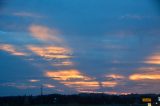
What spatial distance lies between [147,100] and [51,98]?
7571 cm

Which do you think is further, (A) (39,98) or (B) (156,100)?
(A) (39,98)

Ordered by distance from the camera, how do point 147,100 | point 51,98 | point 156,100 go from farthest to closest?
point 51,98 → point 156,100 → point 147,100

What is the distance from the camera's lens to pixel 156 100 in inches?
2530

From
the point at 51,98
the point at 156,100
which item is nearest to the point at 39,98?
the point at 51,98

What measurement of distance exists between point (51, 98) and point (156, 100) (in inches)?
2777

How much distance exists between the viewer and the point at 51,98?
13225 cm

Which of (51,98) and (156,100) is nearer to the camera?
(156,100)

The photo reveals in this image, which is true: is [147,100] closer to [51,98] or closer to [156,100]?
[156,100]

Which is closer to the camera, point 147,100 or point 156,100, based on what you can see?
point 147,100

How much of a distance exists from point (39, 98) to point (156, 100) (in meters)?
73.9

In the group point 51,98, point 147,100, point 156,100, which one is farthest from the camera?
point 51,98

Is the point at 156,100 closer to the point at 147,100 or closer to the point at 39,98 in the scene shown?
the point at 147,100

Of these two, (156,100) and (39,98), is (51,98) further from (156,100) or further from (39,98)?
(156,100)
